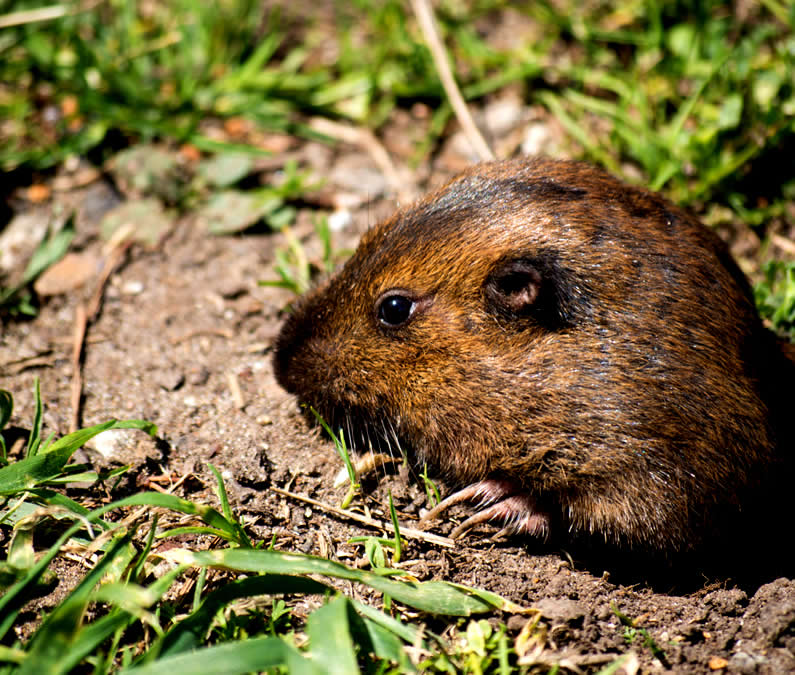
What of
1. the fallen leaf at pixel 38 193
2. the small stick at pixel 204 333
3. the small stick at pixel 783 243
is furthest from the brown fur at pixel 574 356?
the fallen leaf at pixel 38 193

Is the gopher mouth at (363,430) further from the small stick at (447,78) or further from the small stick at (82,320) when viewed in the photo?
the small stick at (447,78)

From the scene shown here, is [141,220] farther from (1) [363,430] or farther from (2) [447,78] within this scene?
(2) [447,78]

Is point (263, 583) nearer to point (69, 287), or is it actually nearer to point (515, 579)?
point (515, 579)

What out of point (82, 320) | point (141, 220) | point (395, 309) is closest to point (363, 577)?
point (395, 309)

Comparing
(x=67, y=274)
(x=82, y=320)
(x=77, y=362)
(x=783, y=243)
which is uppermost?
(x=783, y=243)

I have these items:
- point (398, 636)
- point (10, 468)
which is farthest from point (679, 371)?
point (10, 468)

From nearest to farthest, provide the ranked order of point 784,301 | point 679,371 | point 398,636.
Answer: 1. point 398,636
2. point 679,371
3. point 784,301
